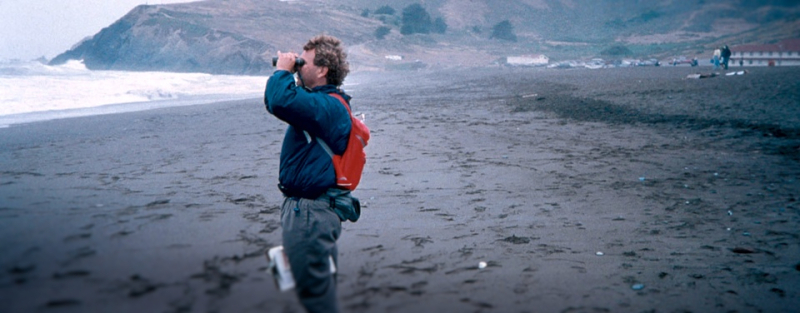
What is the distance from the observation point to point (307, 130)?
8.74 feet

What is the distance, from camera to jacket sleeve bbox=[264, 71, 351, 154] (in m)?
2.57

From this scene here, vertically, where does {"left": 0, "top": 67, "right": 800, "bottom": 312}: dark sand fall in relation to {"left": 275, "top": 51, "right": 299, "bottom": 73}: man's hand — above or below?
below

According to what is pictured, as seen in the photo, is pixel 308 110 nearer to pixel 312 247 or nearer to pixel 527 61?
pixel 312 247

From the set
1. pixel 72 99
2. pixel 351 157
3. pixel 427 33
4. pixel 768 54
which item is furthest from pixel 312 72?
pixel 427 33

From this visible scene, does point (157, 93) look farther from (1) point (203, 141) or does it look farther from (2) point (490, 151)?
(2) point (490, 151)

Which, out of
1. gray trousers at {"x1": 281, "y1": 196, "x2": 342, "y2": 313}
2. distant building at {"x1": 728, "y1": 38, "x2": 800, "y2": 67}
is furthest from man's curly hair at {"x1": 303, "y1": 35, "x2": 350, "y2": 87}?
distant building at {"x1": 728, "y1": 38, "x2": 800, "y2": 67}

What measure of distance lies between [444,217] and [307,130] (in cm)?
318

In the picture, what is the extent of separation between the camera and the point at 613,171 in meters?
7.91

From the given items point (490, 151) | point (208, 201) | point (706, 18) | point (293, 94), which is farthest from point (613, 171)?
point (706, 18)

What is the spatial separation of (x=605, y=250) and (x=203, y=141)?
8.14m

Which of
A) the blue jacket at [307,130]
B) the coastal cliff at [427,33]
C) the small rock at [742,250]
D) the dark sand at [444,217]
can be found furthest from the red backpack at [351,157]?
the coastal cliff at [427,33]

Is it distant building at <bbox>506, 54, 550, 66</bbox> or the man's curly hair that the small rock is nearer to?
the man's curly hair

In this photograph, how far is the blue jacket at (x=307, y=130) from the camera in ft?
8.45

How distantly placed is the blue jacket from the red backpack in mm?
26
